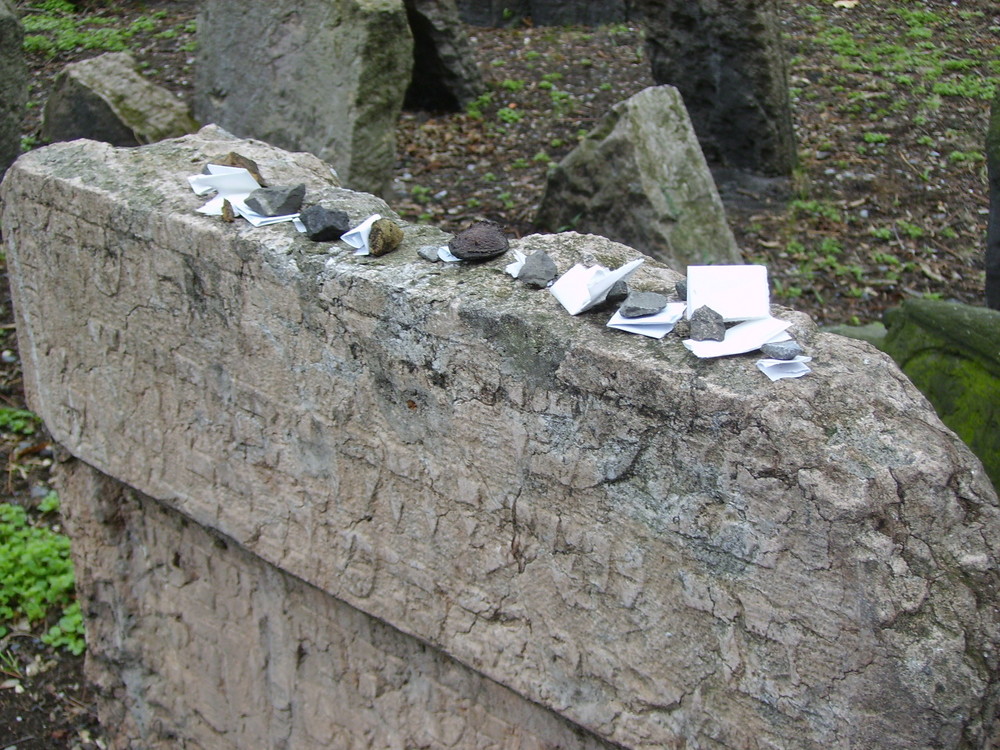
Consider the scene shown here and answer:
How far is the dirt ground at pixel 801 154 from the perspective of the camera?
3.74m

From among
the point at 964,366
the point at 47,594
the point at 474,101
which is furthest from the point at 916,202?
the point at 47,594

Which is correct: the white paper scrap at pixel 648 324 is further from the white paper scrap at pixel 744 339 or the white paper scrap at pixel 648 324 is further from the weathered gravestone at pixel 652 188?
the weathered gravestone at pixel 652 188

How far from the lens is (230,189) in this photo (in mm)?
2033

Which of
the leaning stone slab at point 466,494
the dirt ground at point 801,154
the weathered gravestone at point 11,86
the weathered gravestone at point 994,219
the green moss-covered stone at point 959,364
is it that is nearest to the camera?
the leaning stone slab at point 466,494

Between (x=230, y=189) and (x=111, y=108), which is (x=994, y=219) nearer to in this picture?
(x=230, y=189)

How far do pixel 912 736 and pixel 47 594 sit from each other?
9.31 ft

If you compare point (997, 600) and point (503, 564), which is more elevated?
point (997, 600)

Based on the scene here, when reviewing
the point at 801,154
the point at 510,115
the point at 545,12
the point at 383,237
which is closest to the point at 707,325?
the point at 383,237

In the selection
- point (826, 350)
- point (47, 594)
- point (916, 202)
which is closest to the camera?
point (826, 350)

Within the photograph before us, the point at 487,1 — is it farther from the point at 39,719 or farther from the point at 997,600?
the point at 997,600

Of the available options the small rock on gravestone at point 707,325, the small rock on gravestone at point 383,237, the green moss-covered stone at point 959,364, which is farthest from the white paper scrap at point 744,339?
the green moss-covered stone at point 959,364

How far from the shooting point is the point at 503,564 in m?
1.72

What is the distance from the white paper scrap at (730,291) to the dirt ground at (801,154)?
249 centimetres

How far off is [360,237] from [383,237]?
7 centimetres
